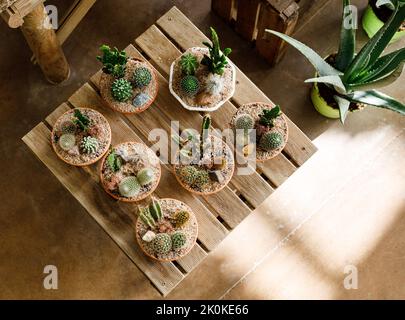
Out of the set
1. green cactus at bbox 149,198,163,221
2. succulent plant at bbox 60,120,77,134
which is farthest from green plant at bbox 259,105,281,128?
succulent plant at bbox 60,120,77,134

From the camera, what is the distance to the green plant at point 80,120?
7.82 feet

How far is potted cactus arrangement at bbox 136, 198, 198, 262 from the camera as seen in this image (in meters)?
2.35

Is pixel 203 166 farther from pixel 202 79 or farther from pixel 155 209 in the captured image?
pixel 202 79

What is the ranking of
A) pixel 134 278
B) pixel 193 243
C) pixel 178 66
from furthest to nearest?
pixel 134 278 → pixel 178 66 → pixel 193 243

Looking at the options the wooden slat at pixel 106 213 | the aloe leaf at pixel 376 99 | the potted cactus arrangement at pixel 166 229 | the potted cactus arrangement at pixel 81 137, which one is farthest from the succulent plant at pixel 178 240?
the aloe leaf at pixel 376 99

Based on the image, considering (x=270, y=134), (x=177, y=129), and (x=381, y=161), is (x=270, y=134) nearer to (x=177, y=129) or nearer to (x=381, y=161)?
(x=177, y=129)

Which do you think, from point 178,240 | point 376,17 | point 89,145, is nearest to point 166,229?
point 178,240

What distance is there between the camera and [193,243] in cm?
240

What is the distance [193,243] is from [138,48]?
1088 millimetres

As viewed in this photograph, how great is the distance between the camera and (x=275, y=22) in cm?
278

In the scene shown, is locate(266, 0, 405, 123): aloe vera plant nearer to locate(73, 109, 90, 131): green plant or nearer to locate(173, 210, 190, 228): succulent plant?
locate(173, 210, 190, 228): succulent plant

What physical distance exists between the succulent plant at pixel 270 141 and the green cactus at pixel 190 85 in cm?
40

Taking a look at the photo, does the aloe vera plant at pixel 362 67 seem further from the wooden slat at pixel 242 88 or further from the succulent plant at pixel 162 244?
the succulent plant at pixel 162 244
